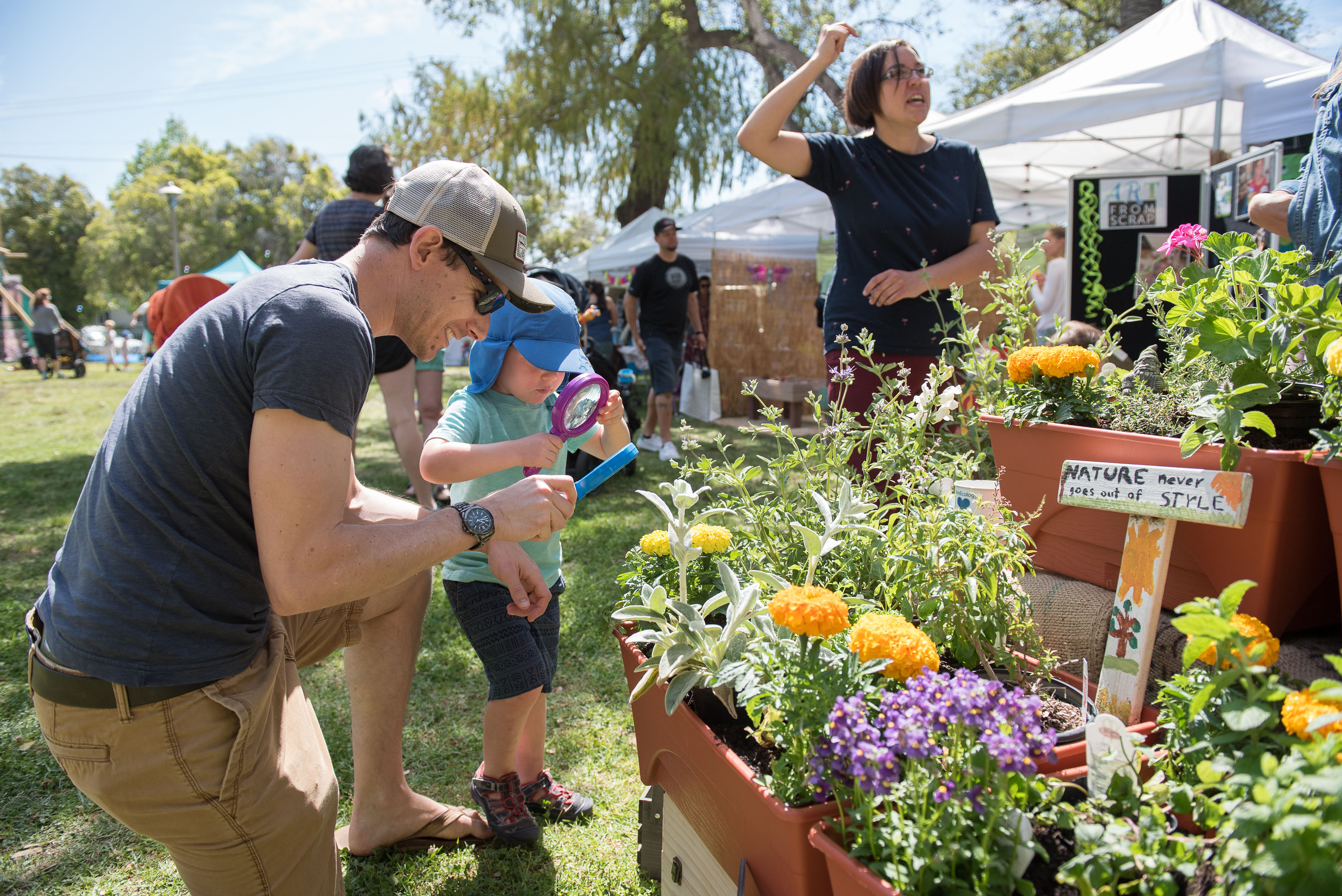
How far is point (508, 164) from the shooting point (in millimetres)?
14945

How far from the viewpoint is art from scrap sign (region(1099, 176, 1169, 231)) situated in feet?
14.8

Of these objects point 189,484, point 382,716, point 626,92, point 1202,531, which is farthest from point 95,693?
point 626,92

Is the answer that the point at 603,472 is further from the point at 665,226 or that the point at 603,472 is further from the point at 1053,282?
the point at 1053,282

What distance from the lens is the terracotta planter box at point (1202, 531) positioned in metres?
1.02

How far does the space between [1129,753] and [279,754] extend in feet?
4.56

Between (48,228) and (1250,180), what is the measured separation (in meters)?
56.8

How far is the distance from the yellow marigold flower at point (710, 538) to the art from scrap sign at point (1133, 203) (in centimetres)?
425

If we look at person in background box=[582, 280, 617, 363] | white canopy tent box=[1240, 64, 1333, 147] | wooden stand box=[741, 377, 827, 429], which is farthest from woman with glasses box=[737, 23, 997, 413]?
wooden stand box=[741, 377, 827, 429]

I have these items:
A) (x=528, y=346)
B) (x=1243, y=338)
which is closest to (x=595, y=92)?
(x=528, y=346)

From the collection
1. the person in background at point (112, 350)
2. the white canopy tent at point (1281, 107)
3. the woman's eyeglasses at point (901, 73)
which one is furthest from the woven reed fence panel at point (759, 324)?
the person in background at point (112, 350)

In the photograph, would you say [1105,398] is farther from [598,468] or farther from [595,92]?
[595,92]

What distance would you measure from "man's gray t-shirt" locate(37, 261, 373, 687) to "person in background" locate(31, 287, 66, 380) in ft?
65.1

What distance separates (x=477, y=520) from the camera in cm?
142

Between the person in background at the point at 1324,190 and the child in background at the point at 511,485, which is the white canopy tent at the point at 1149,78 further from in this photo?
the child in background at the point at 511,485
